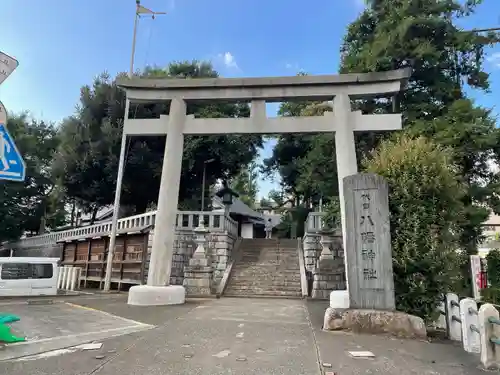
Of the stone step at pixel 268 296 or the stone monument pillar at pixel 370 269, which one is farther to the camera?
the stone step at pixel 268 296

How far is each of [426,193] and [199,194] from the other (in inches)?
730

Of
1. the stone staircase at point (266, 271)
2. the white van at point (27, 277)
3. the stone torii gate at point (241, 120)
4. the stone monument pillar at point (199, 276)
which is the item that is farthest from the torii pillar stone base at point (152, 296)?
the white van at point (27, 277)

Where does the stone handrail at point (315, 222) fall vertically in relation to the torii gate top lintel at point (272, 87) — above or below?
below

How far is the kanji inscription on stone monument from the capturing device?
6.27 meters

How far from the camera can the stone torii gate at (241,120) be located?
378 inches

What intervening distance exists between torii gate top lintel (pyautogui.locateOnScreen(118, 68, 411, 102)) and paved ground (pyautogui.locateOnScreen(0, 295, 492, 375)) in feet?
18.9

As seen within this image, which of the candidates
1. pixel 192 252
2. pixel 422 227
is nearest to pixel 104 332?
pixel 422 227

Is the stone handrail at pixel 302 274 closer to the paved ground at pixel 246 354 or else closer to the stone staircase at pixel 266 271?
the stone staircase at pixel 266 271

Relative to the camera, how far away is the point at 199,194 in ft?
79.5

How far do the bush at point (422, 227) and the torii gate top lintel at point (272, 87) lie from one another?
3111mm

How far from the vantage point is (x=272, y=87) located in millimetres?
10031

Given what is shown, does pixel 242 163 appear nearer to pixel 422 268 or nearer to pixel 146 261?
pixel 146 261

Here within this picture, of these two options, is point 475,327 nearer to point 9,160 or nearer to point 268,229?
point 9,160

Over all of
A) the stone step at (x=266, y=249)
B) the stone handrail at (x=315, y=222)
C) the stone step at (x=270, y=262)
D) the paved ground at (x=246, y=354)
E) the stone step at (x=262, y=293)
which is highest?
the stone handrail at (x=315, y=222)
